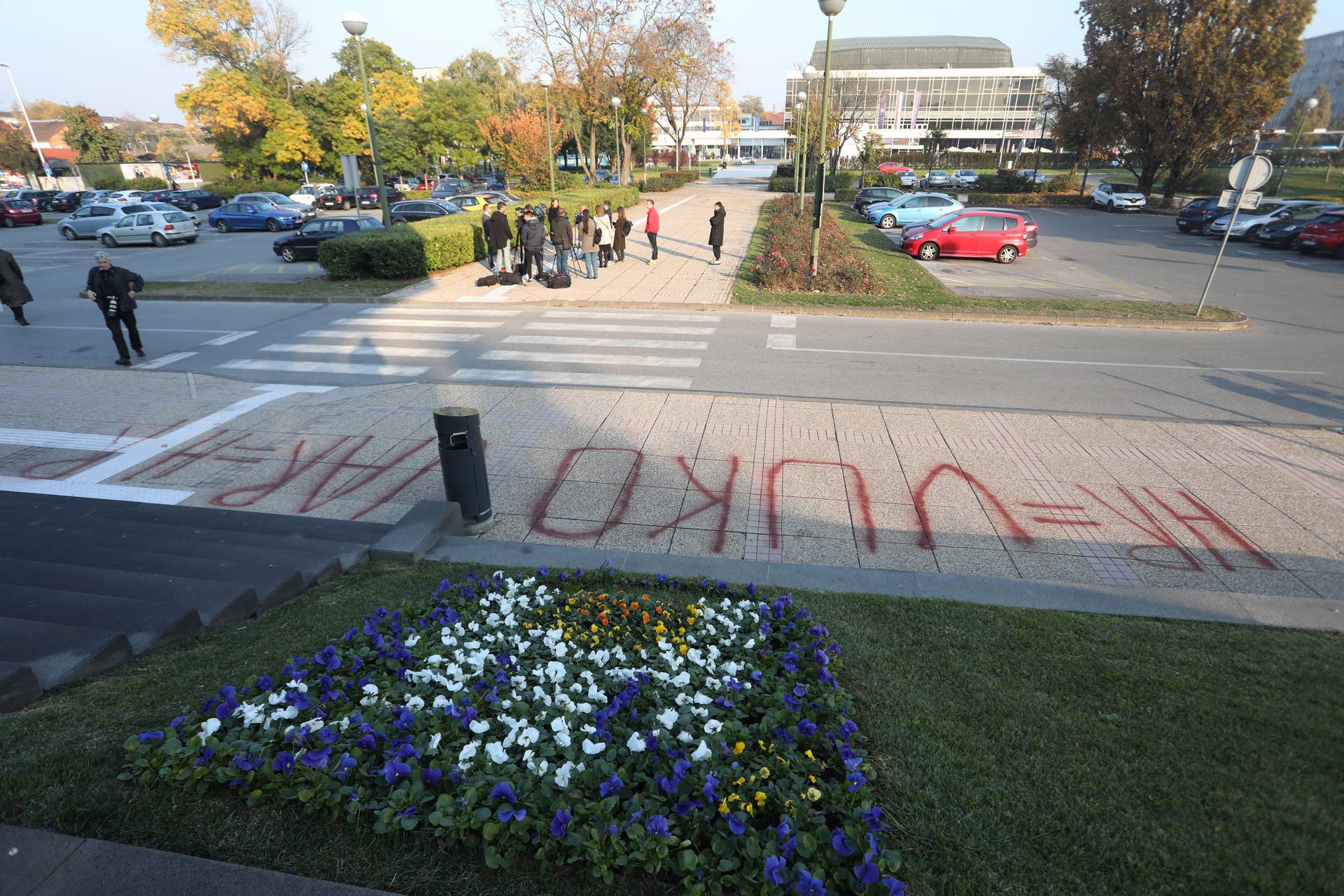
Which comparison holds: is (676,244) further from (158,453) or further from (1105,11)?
(1105,11)

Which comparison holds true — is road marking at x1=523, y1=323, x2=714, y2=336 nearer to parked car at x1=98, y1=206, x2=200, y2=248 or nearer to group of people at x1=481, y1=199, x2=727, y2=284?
group of people at x1=481, y1=199, x2=727, y2=284

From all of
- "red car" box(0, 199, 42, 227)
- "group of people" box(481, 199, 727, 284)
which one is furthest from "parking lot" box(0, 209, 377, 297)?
"group of people" box(481, 199, 727, 284)

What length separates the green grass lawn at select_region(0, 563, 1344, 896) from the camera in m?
2.57

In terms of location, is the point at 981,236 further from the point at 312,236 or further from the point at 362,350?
the point at 312,236

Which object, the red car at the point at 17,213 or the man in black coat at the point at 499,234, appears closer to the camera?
the man in black coat at the point at 499,234

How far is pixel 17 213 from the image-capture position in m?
36.4

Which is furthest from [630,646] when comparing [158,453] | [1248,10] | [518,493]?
[1248,10]

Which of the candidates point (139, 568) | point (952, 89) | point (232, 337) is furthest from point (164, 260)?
point (952, 89)

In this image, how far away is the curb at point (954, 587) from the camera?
5008mm

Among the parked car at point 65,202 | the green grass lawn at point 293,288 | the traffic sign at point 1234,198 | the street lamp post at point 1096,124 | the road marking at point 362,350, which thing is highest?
the street lamp post at point 1096,124

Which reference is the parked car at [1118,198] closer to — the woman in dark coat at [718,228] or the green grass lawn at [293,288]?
the woman in dark coat at [718,228]

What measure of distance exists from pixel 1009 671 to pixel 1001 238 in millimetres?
21257

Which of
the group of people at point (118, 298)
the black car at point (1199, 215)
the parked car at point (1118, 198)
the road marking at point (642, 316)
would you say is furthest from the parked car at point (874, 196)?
the group of people at point (118, 298)

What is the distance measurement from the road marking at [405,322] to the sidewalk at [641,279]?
1.82m
